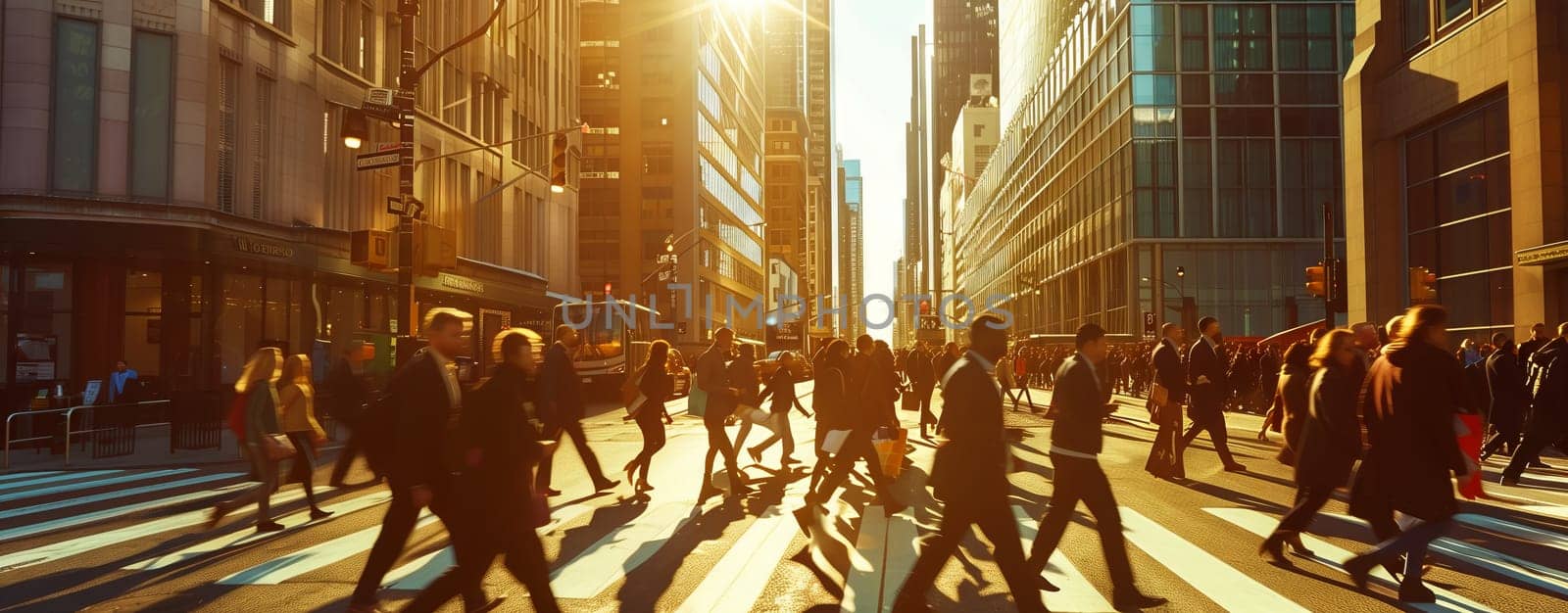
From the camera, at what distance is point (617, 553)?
8242 mm

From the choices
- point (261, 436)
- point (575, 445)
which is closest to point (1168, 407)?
point (575, 445)

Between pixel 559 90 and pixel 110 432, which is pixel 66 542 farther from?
pixel 559 90

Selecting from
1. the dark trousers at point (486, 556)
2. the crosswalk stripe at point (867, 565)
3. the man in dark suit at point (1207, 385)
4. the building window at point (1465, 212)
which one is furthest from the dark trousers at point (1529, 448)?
the building window at point (1465, 212)

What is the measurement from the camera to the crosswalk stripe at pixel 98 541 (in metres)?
8.27

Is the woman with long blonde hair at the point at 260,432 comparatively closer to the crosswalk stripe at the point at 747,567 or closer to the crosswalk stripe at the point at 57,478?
the crosswalk stripe at the point at 747,567

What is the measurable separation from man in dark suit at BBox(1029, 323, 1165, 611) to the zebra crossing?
271mm

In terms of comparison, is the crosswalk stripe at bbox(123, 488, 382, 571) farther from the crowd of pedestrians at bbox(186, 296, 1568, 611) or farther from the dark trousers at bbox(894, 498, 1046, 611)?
the dark trousers at bbox(894, 498, 1046, 611)

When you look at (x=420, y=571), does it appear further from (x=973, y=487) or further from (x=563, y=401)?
(x=973, y=487)

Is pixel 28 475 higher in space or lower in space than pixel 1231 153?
lower

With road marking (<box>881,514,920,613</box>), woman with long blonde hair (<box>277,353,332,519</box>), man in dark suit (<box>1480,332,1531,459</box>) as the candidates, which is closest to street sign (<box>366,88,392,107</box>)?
woman with long blonde hair (<box>277,353,332,519</box>)

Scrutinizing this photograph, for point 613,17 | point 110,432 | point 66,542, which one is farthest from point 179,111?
point 613,17

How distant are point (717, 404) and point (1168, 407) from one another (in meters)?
5.11

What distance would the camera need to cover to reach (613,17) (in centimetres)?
7762

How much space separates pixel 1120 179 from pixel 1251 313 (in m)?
8.72
